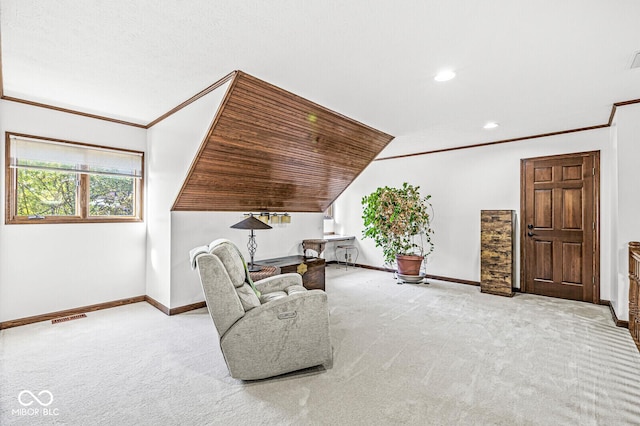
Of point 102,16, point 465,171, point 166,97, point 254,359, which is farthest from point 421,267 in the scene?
point 102,16

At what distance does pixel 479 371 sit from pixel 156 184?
13.6ft

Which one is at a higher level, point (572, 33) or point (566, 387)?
point (572, 33)

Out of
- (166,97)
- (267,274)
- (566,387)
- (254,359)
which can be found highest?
(166,97)

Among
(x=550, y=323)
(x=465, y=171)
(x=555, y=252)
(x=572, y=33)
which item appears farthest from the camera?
(x=465, y=171)

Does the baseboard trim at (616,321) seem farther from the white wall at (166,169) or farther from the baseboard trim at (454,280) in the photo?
the white wall at (166,169)

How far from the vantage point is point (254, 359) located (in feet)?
7.52

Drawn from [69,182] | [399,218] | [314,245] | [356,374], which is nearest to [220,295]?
[356,374]

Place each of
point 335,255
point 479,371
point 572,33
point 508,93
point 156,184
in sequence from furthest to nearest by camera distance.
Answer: point 335,255 < point 156,184 < point 508,93 < point 479,371 < point 572,33

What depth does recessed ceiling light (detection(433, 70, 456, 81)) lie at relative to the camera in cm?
275

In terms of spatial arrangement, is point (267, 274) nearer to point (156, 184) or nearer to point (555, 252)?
point (156, 184)

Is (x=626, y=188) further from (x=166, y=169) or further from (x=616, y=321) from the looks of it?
(x=166, y=169)

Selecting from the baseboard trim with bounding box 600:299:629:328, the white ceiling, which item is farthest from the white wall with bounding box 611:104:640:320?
the white ceiling

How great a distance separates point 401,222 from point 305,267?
6.50ft

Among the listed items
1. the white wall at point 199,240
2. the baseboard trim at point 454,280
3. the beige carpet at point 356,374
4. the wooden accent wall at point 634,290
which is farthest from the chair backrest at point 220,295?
the baseboard trim at point 454,280
